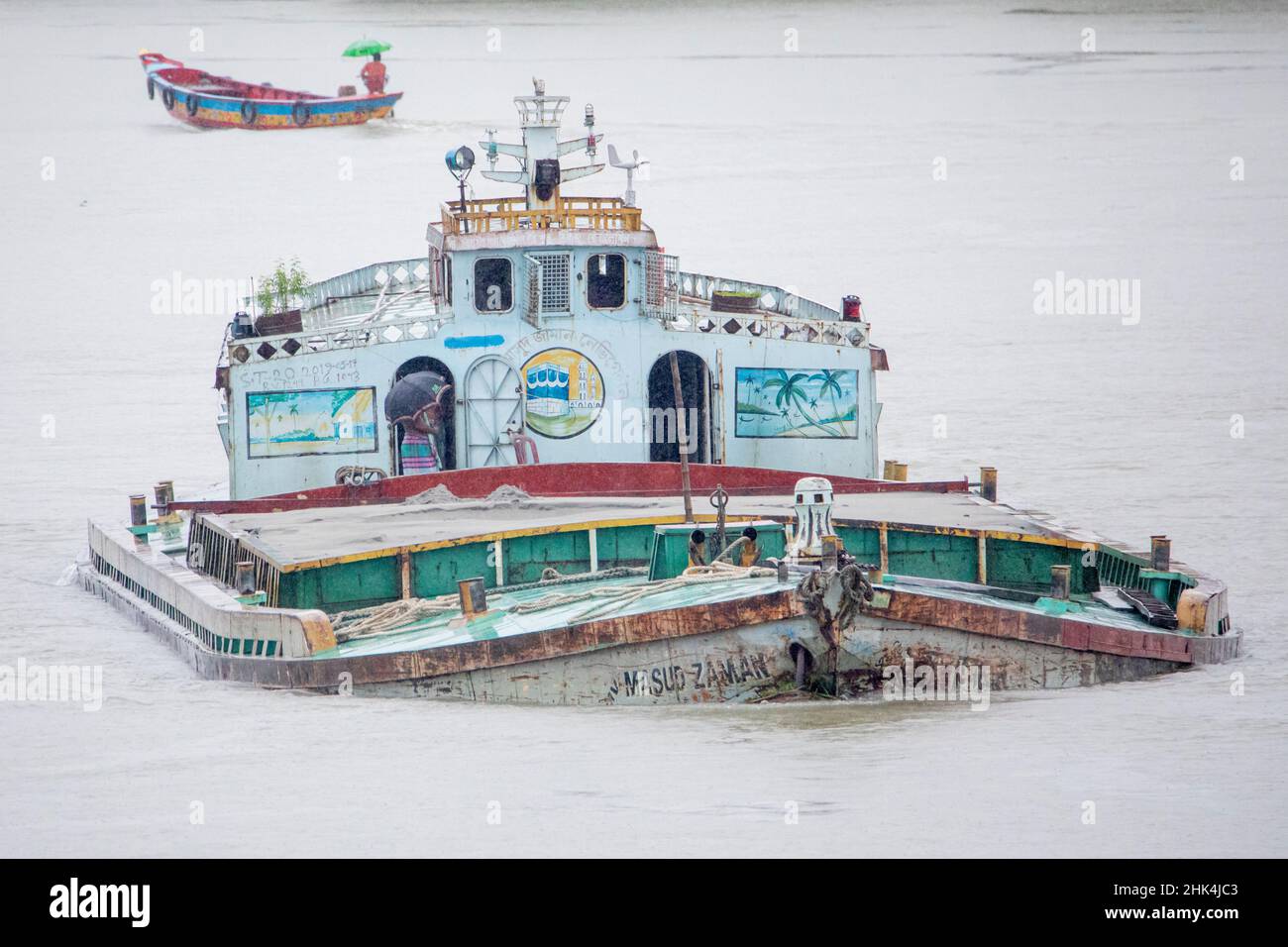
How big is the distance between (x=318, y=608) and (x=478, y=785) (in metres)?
4.53

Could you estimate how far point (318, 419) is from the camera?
23031mm

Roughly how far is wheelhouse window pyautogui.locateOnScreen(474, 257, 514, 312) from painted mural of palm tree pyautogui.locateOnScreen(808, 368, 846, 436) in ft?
10.8

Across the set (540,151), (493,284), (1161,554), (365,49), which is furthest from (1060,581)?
(365,49)

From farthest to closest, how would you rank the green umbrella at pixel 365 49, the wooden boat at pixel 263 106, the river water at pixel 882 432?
1. the wooden boat at pixel 263 106
2. the green umbrella at pixel 365 49
3. the river water at pixel 882 432

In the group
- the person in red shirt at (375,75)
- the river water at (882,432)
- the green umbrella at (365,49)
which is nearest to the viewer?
the river water at (882,432)

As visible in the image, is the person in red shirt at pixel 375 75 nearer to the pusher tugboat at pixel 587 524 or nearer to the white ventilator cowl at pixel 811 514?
the pusher tugboat at pixel 587 524

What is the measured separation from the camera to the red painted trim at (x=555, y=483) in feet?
71.8

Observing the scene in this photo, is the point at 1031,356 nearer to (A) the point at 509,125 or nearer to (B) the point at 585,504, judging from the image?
(B) the point at 585,504

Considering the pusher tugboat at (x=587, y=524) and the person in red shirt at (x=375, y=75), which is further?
the person in red shirt at (x=375, y=75)

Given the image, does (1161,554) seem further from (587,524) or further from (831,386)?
(587,524)

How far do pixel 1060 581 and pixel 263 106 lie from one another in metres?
46.0

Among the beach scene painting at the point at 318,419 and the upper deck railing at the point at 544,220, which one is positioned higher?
the upper deck railing at the point at 544,220

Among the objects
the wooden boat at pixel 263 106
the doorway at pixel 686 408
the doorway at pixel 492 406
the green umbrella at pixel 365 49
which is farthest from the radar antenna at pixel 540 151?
the wooden boat at pixel 263 106

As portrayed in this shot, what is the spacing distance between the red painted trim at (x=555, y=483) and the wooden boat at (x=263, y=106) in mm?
40509
